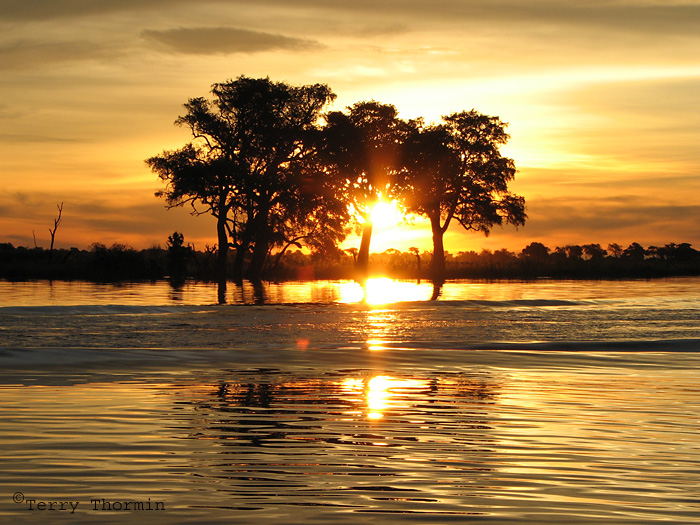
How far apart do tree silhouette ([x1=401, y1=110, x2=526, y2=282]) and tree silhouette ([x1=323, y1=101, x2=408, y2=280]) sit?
5.19ft

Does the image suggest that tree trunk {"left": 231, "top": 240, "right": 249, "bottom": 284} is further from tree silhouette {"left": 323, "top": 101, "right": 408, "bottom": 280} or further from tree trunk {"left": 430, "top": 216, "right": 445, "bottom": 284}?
tree trunk {"left": 430, "top": 216, "right": 445, "bottom": 284}

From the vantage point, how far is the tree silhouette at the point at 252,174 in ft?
189

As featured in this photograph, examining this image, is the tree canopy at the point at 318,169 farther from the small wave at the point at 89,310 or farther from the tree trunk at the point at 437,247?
the small wave at the point at 89,310

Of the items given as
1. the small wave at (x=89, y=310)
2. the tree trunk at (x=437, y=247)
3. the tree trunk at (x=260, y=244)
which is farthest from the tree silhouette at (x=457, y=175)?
the small wave at (x=89, y=310)

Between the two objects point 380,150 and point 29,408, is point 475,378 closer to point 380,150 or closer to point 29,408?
point 29,408

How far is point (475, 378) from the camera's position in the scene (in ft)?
35.6

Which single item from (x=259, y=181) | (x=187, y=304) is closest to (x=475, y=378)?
(x=187, y=304)

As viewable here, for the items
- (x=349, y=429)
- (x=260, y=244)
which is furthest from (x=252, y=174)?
(x=349, y=429)

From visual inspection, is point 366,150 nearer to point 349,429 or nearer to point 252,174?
point 252,174

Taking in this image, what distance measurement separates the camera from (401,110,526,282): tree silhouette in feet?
232

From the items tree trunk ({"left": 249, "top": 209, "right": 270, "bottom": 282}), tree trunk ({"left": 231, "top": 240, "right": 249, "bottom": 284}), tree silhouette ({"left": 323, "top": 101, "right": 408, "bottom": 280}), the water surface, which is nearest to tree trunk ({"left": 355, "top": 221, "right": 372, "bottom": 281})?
tree silhouette ({"left": 323, "top": 101, "right": 408, "bottom": 280})

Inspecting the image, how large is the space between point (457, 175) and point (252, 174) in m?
23.3

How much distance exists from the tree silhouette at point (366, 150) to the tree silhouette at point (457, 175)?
1.58 m

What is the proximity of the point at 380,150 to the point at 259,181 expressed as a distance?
1605cm
